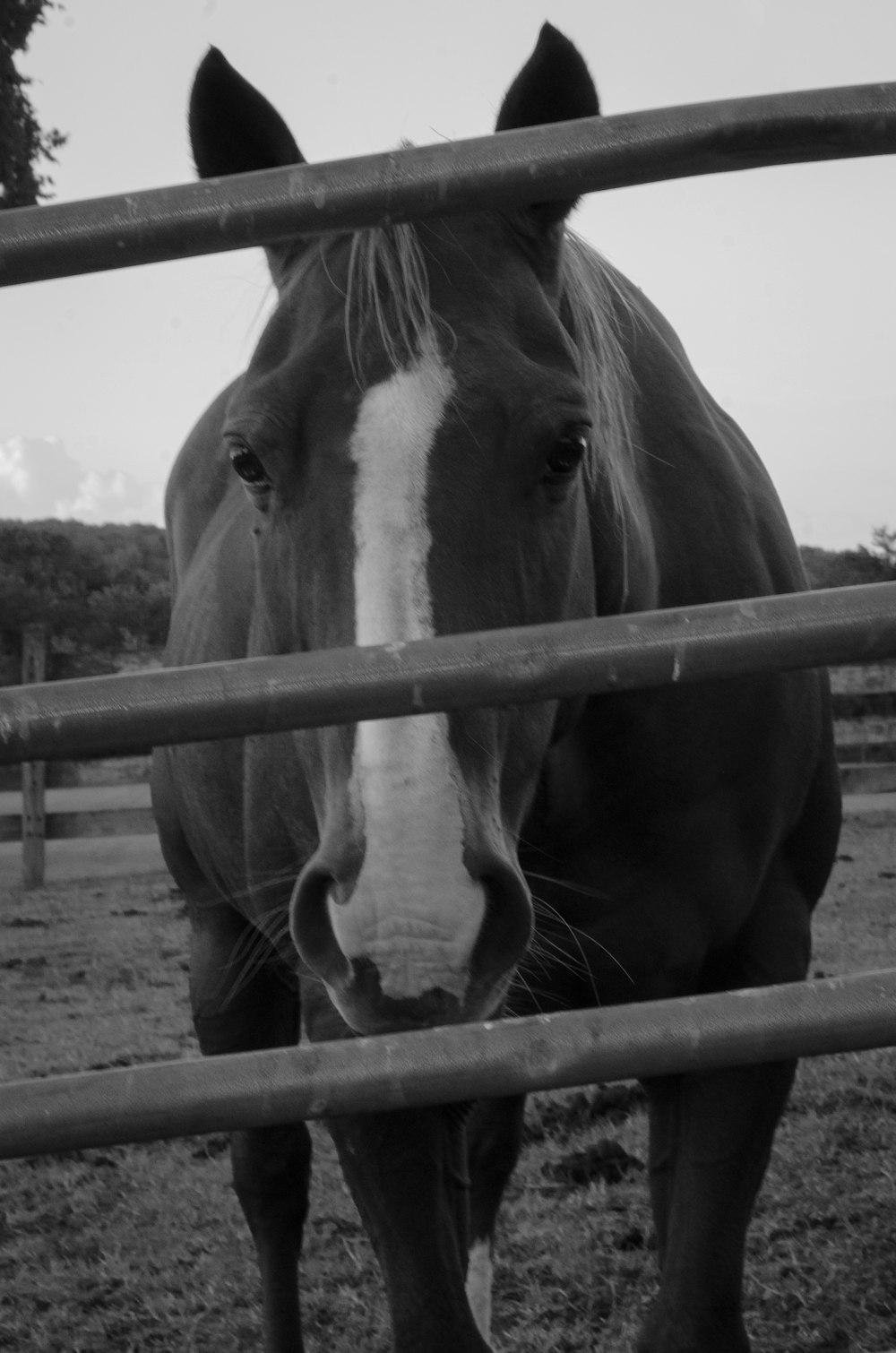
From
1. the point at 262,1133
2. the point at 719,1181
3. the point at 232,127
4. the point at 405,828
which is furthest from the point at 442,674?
the point at 262,1133

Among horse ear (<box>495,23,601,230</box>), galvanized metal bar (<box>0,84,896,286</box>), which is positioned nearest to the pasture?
horse ear (<box>495,23,601,230</box>)

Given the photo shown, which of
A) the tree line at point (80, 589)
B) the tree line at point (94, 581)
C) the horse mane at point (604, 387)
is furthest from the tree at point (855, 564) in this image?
the horse mane at point (604, 387)

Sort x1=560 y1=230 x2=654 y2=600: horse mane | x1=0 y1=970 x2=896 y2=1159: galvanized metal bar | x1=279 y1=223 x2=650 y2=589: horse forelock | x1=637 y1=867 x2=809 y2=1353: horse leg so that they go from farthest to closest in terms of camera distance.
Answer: x1=637 y1=867 x2=809 y2=1353: horse leg → x1=560 y1=230 x2=654 y2=600: horse mane → x1=279 y1=223 x2=650 y2=589: horse forelock → x1=0 y1=970 x2=896 y2=1159: galvanized metal bar

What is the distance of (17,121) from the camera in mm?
11523

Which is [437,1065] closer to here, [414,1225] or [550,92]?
[414,1225]

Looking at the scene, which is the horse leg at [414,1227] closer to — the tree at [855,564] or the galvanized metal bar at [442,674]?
the galvanized metal bar at [442,674]

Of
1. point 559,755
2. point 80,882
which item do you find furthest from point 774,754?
point 80,882

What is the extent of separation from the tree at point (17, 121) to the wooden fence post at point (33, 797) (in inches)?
155

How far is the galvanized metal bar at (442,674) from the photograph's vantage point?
1.13 m

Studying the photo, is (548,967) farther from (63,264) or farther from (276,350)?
(63,264)

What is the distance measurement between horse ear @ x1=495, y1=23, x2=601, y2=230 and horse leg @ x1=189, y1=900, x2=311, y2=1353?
2052 mm

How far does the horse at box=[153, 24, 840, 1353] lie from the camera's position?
1492 mm

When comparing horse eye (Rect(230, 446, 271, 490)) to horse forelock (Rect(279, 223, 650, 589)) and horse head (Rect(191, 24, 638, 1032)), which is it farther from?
horse forelock (Rect(279, 223, 650, 589))

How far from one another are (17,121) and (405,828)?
11861 mm
